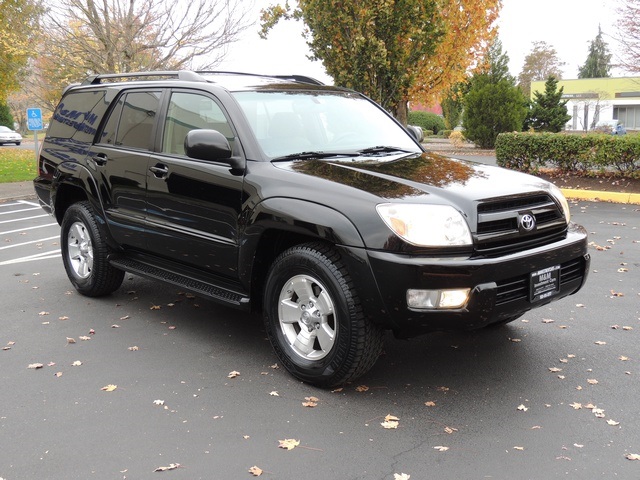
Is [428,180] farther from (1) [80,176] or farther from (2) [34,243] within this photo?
(2) [34,243]

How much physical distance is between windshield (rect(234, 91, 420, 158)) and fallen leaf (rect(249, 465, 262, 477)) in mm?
2123

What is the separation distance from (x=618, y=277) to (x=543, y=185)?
9.62ft

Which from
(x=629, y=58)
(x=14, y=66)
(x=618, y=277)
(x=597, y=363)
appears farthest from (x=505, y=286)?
(x=14, y=66)

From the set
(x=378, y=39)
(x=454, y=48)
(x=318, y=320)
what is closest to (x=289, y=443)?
(x=318, y=320)

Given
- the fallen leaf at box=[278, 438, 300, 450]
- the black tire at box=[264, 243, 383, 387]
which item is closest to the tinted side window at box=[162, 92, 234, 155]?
the black tire at box=[264, 243, 383, 387]

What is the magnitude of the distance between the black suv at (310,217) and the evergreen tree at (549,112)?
32.0 meters

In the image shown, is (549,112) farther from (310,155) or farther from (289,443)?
(289,443)

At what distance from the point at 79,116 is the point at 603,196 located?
32.5ft

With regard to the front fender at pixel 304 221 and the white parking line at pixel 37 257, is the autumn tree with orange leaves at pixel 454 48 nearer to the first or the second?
the white parking line at pixel 37 257

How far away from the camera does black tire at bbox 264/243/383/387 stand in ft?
12.6

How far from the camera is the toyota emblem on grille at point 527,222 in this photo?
3951 millimetres

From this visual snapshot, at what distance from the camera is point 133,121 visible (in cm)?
556

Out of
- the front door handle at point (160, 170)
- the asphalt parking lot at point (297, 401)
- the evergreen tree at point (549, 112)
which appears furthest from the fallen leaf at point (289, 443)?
the evergreen tree at point (549, 112)

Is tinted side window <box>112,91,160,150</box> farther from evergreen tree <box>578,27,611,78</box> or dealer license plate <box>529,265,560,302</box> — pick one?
evergreen tree <box>578,27,611,78</box>
